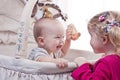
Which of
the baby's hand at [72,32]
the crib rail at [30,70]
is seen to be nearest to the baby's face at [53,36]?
the baby's hand at [72,32]

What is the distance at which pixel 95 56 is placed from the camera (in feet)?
4.59

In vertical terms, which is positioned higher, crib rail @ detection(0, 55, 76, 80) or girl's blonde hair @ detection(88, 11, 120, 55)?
girl's blonde hair @ detection(88, 11, 120, 55)

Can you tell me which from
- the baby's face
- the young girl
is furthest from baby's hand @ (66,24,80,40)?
the young girl

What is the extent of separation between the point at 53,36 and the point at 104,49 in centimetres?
29

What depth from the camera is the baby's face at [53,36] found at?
1252 mm

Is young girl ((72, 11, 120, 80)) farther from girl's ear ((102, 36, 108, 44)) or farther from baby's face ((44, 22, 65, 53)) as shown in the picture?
baby's face ((44, 22, 65, 53))

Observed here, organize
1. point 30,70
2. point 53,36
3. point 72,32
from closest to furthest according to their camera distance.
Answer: point 30,70 < point 53,36 < point 72,32

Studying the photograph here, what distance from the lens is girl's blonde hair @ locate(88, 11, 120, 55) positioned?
996mm

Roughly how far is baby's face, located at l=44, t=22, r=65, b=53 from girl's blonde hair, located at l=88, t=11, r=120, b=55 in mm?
243

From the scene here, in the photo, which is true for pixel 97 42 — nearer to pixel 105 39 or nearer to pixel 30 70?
pixel 105 39

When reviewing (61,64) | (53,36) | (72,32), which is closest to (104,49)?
(61,64)

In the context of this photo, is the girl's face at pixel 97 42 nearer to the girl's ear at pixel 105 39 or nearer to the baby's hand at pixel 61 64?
the girl's ear at pixel 105 39

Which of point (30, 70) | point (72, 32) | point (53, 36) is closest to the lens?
point (30, 70)

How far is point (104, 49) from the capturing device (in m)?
1.04
